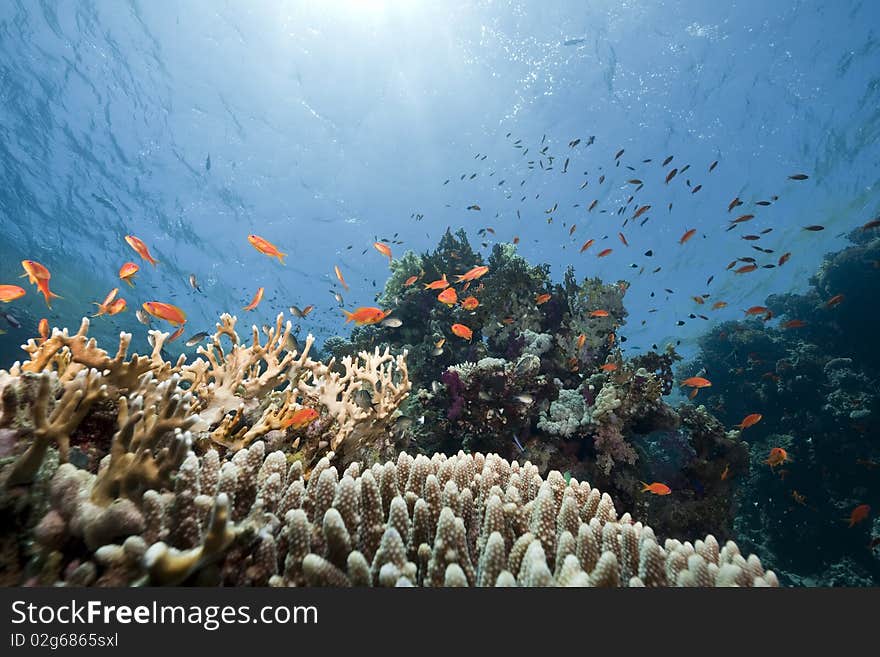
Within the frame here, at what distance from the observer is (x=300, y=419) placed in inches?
133

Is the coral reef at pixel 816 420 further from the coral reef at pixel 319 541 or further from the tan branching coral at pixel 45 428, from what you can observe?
the tan branching coral at pixel 45 428

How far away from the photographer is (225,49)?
2166 cm

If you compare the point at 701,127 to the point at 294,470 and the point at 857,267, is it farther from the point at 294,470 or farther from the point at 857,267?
the point at 294,470

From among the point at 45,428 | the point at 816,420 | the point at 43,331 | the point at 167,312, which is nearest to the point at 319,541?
the point at 45,428

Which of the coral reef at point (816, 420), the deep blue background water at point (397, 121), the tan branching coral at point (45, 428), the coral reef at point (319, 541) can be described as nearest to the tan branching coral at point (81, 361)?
the tan branching coral at point (45, 428)

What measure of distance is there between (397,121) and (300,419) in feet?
90.8

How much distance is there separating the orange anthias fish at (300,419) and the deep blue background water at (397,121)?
827 inches

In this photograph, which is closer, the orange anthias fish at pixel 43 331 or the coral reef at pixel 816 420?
the orange anthias fish at pixel 43 331

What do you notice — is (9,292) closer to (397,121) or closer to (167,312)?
(167,312)

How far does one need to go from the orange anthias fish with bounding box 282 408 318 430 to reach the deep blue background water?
21.0 m

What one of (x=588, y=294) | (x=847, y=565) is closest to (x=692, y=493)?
(x=588, y=294)

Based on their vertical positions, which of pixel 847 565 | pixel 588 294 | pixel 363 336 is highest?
pixel 363 336

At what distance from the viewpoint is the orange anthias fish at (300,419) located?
331 cm

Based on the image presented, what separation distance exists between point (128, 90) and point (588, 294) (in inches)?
1253
